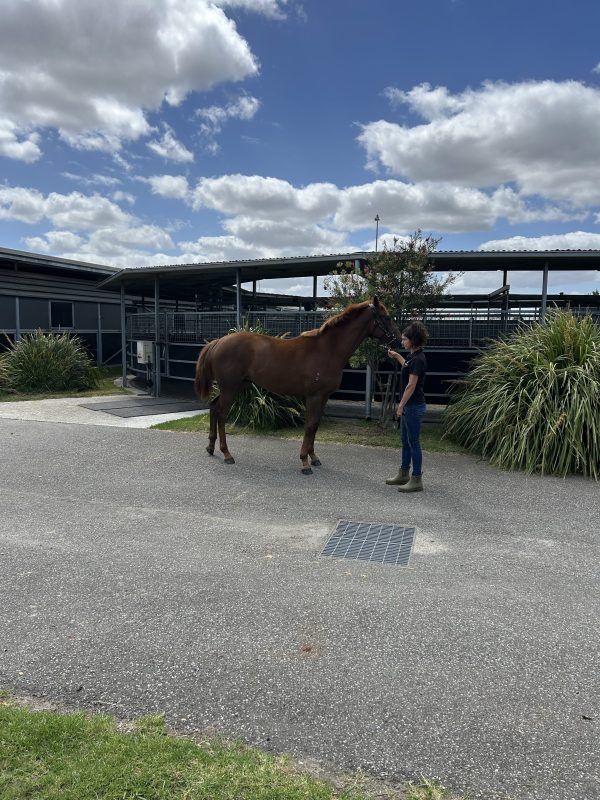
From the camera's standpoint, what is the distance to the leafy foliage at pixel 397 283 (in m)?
8.24

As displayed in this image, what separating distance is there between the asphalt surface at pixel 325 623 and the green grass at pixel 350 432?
229cm

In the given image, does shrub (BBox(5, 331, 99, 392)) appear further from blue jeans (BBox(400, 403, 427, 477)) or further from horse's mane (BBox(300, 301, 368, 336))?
blue jeans (BBox(400, 403, 427, 477))

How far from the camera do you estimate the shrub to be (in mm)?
13547

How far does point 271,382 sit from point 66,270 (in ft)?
43.9

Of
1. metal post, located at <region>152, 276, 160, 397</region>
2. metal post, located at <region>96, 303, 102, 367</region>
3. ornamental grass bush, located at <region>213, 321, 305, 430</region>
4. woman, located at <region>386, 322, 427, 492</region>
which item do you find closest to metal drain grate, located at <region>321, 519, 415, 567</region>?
woman, located at <region>386, 322, 427, 492</region>

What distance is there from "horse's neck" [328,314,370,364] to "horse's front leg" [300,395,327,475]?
→ 64 cm

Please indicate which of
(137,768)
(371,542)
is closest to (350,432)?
(371,542)

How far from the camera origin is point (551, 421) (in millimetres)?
6695

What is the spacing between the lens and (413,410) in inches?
234

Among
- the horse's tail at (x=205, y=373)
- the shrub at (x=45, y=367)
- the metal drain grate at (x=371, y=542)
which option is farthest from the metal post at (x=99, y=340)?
the metal drain grate at (x=371, y=542)

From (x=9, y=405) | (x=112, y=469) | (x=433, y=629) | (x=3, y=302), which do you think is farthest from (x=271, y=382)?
(x=3, y=302)

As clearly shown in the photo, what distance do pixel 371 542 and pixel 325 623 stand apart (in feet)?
4.33

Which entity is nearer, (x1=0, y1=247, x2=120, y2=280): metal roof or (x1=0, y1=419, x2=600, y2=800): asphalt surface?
(x1=0, y1=419, x2=600, y2=800): asphalt surface

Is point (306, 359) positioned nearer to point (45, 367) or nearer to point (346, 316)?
point (346, 316)
